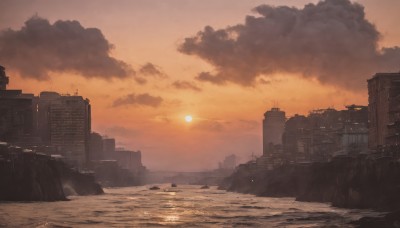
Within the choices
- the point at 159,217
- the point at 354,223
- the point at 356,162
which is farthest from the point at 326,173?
the point at 354,223

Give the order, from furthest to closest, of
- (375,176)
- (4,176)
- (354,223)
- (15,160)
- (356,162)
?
(15,160), (4,176), (356,162), (375,176), (354,223)

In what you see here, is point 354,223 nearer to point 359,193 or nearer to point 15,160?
point 359,193

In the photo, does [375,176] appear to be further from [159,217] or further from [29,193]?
[29,193]

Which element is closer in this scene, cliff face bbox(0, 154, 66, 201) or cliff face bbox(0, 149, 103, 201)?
cliff face bbox(0, 154, 66, 201)

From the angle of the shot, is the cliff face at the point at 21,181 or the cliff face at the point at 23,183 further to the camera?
the cliff face at the point at 21,181

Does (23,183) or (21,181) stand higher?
(21,181)

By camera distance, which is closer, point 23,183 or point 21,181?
point 21,181

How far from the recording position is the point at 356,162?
167 metres

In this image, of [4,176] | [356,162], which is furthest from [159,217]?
[4,176]

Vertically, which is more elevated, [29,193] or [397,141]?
[397,141]

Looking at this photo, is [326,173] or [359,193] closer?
[359,193]

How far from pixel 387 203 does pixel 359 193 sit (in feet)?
72.2

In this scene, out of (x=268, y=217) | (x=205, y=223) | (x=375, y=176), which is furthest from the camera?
(x=375, y=176)

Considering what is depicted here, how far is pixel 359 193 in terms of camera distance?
5846 inches
